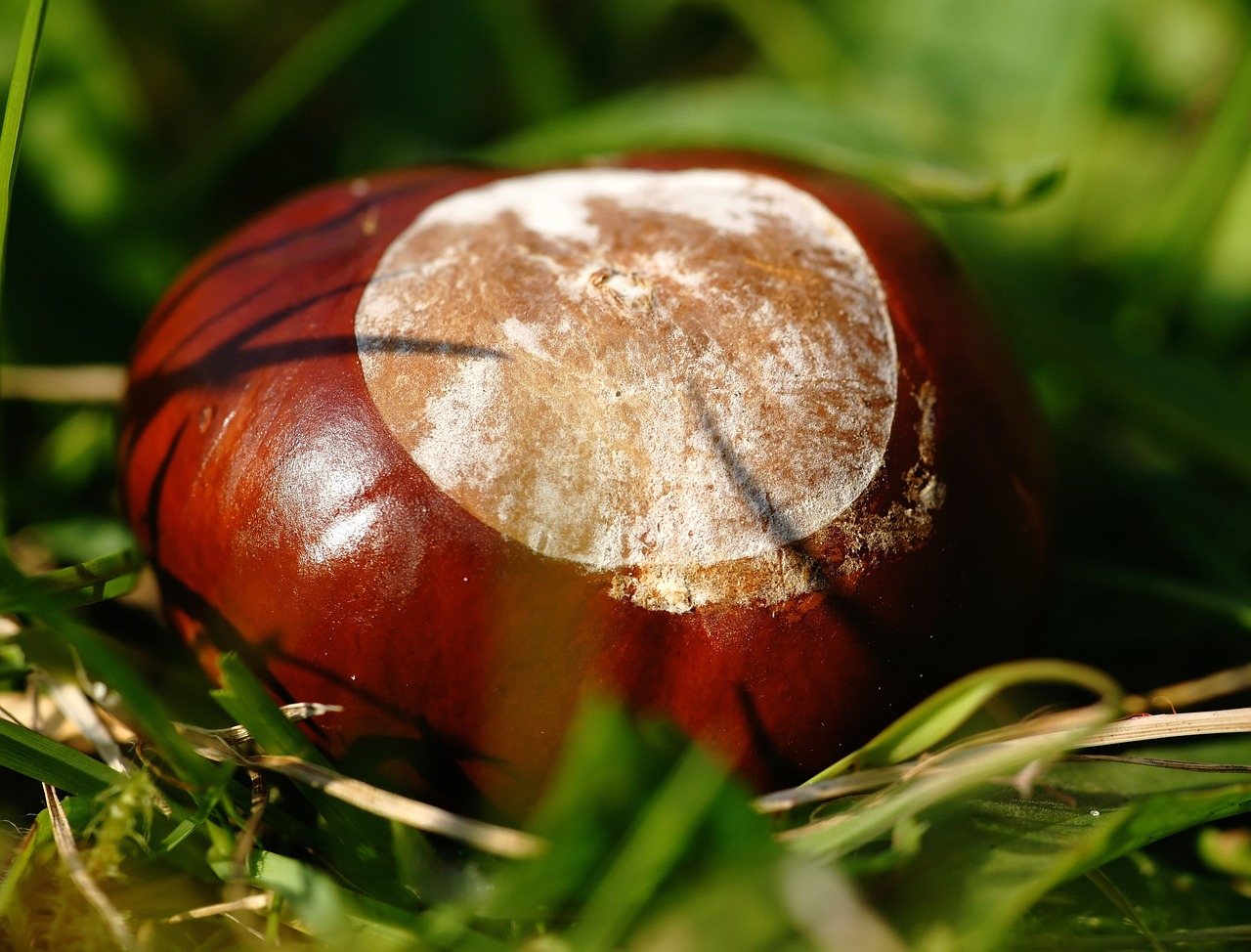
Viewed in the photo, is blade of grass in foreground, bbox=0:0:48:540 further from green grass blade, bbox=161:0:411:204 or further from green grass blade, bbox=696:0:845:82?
green grass blade, bbox=696:0:845:82

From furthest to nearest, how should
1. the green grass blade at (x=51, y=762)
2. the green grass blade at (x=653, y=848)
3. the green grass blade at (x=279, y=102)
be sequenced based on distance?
the green grass blade at (x=279, y=102) < the green grass blade at (x=51, y=762) < the green grass blade at (x=653, y=848)

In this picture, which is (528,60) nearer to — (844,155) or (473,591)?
(844,155)

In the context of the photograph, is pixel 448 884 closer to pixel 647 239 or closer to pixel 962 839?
pixel 962 839

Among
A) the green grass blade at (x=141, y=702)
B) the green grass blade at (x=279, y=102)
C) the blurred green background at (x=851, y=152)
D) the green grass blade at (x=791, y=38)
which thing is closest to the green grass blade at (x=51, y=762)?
the green grass blade at (x=141, y=702)

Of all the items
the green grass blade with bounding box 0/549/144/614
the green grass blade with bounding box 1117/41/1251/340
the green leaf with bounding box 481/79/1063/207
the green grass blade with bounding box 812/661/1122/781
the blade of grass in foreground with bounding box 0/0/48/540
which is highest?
the blade of grass in foreground with bounding box 0/0/48/540

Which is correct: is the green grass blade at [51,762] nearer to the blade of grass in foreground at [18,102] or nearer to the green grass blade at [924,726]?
the blade of grass in foreground at [18,102]

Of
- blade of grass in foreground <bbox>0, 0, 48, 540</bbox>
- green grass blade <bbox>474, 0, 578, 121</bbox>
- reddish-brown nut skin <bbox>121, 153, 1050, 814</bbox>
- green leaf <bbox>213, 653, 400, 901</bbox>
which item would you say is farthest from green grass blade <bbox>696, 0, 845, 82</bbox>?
green leaf <bbox>213, 653, 400, 901</bbox>

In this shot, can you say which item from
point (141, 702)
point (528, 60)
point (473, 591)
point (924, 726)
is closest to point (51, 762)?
point (141, 702)
